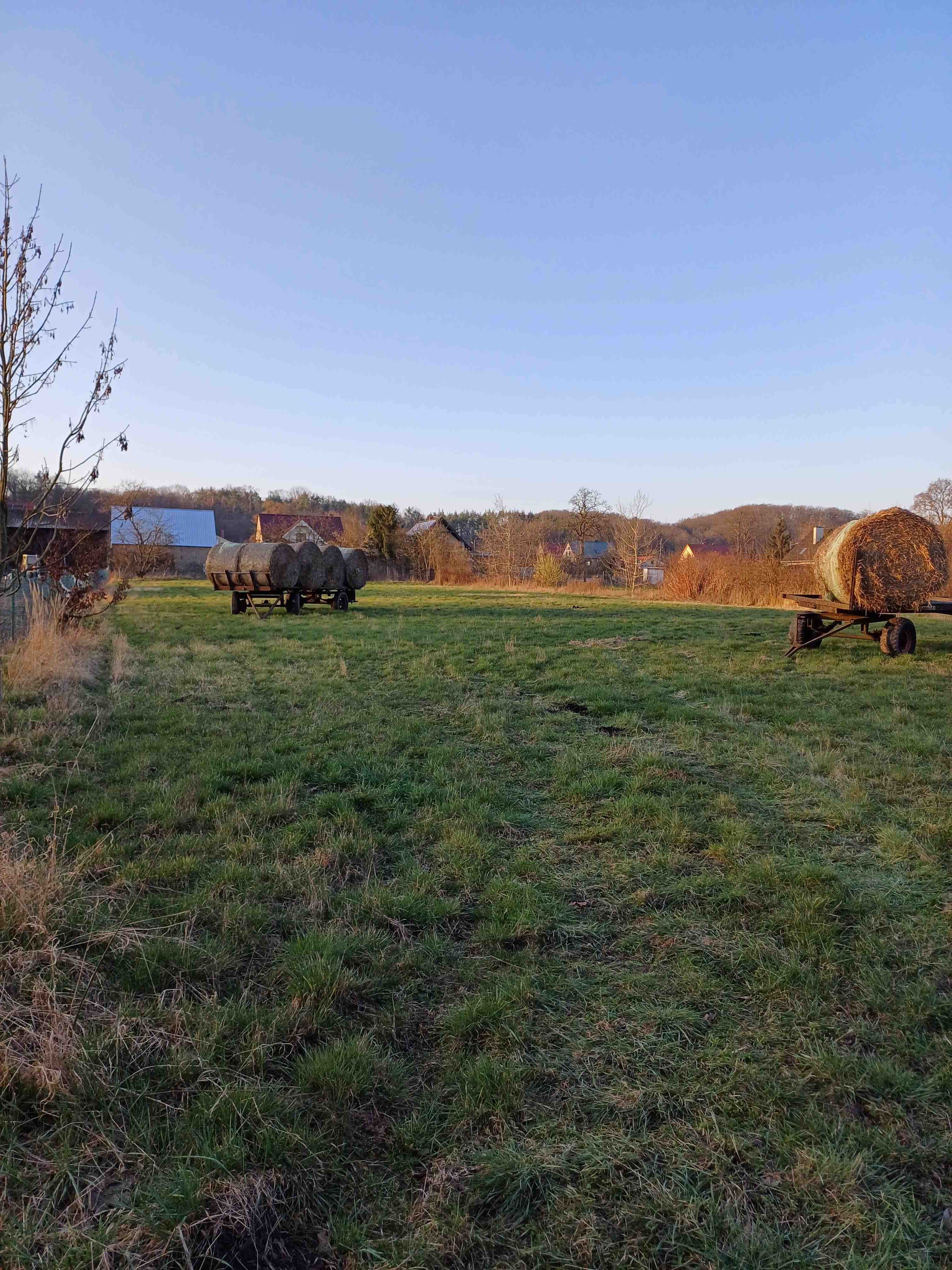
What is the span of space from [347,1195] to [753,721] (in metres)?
6.01


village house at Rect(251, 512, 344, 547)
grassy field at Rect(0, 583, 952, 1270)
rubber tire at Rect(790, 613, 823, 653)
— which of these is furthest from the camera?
village house at Rect(251, 512, 344, 547)

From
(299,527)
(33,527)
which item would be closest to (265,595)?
(33,527)

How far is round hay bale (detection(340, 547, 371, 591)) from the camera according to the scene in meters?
21.9

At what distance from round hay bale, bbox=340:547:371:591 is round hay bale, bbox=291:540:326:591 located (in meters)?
1.32

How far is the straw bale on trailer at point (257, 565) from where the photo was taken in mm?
18094

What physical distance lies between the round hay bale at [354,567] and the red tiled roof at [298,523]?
109 ft

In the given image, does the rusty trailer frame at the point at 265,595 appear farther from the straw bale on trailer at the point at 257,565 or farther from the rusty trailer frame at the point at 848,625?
the rusty trailer frame at the point at 848,625

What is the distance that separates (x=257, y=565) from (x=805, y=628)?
1309cm

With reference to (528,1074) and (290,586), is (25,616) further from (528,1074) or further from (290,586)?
Answer: (528,1074)

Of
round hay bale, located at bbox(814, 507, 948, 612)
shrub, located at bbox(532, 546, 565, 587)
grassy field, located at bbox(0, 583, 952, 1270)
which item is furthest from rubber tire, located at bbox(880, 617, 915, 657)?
shrub, located at bbox(532, 546, 565, 587)

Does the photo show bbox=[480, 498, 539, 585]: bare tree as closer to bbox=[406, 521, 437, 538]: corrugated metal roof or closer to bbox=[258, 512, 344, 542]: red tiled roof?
bbox=[406, 521, 437, 538]: corrugated metal roof

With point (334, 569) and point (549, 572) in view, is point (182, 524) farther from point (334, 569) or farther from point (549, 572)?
point (334, 569)

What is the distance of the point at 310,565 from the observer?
1978 centimetres

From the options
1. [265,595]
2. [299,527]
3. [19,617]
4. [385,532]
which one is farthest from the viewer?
[299,527]
